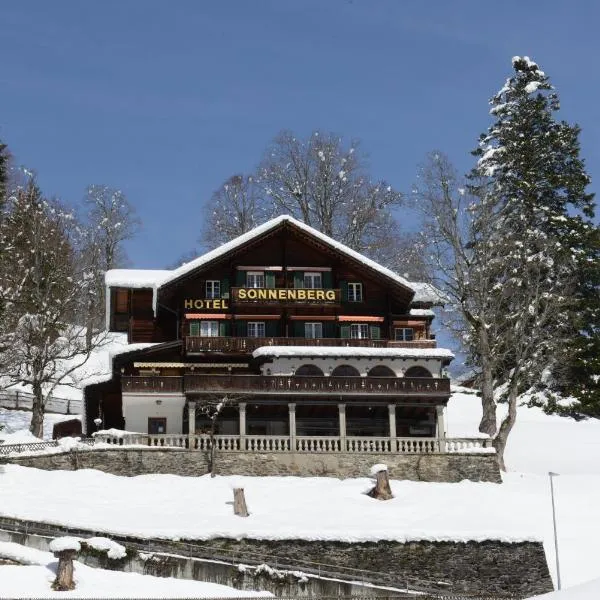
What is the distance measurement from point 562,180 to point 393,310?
16.7m

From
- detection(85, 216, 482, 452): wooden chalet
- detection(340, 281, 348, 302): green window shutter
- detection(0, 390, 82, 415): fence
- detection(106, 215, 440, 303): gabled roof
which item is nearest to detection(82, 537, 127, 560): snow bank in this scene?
detection(85, 216, 482, 452): wooden chalet

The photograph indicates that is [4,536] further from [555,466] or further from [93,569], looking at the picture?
[555,466]

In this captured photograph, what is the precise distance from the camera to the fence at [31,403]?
60.4 metres

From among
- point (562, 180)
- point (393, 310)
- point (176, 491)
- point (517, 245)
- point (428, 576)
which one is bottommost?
point (428, 576)

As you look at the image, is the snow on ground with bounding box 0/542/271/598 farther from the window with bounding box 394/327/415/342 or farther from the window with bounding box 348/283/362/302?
the window with bounding box 394/327/415/342

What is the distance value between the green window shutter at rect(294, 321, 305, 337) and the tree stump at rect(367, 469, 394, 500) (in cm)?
1393

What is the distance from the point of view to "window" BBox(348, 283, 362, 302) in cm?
5475

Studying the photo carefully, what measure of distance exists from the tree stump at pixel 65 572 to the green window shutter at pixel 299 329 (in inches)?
997

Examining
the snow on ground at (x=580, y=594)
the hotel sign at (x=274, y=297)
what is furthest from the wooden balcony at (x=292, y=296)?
the snow on ground at (x=580, y=594)

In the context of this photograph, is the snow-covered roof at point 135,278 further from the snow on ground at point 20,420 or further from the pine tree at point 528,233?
the pine tree at point 528,233

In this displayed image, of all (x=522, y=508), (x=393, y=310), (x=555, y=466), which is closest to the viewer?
(x=522, y=508)

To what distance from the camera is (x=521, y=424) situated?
193 ft

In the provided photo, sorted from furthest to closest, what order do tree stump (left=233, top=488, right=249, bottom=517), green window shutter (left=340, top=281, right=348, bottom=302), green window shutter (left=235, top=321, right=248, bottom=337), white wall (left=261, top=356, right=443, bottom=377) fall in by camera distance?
green window shutter (left=340, top=281, right=348, bottom=302)
green window shutter (left=235, top=321, right=248, bottom=337)
white wall (left=261, top=356, right=443, bottom=377)
tree stump (left=233, top=488, right=249, bottom=517)

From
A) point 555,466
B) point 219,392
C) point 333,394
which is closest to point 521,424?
point 555,466
